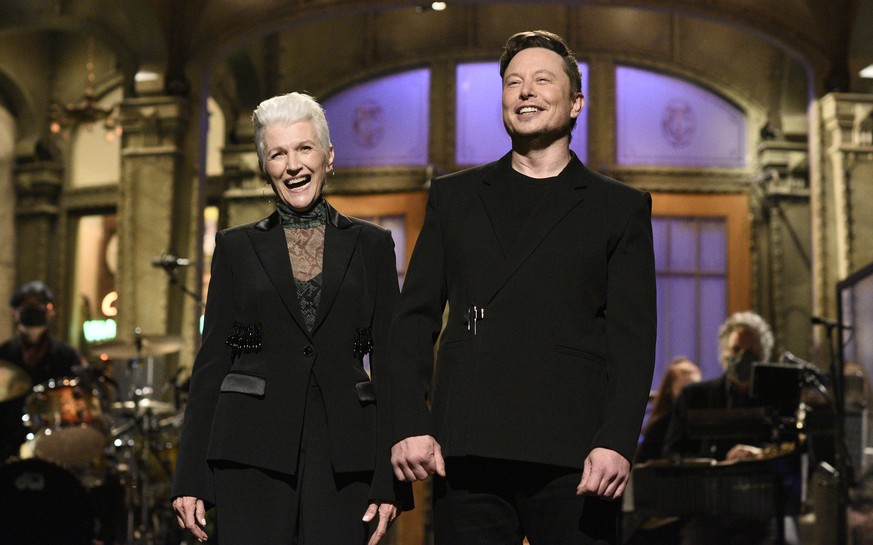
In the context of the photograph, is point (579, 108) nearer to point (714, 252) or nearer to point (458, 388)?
point (458, 388)

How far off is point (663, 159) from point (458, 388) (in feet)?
31.2

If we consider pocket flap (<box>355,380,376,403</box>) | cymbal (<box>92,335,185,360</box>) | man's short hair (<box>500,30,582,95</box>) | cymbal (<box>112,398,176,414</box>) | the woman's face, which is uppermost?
man's short hair (<box>500,30,582,95</box>)

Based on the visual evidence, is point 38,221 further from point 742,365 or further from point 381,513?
point 381,513

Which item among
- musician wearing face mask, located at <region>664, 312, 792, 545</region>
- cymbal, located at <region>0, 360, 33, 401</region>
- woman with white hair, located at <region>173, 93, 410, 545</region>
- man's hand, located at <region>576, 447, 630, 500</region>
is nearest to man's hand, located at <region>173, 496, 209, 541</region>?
woman with white hair, located at <region>173, 93, 410, 545</region>

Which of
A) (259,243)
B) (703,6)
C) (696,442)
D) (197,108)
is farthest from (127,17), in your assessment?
(259,243)

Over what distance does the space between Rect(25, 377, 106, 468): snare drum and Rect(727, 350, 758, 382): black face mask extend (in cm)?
369

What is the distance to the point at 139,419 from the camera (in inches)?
303

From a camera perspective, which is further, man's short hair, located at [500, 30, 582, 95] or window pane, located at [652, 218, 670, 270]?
window pane, located at [652, 218, 670, 270]

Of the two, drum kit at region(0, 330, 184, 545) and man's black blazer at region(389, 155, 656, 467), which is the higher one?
man's black blazer at region(389, 155, 656, 467)

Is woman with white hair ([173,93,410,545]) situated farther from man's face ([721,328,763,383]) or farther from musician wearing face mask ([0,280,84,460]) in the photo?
musician wearing face mask ([0,280,84,460])

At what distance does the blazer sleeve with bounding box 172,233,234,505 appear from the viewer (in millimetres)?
2537

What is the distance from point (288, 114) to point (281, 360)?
521 millimetres

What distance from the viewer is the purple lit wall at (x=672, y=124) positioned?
11.5 meters

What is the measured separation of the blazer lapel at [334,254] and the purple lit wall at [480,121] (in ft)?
28.3
